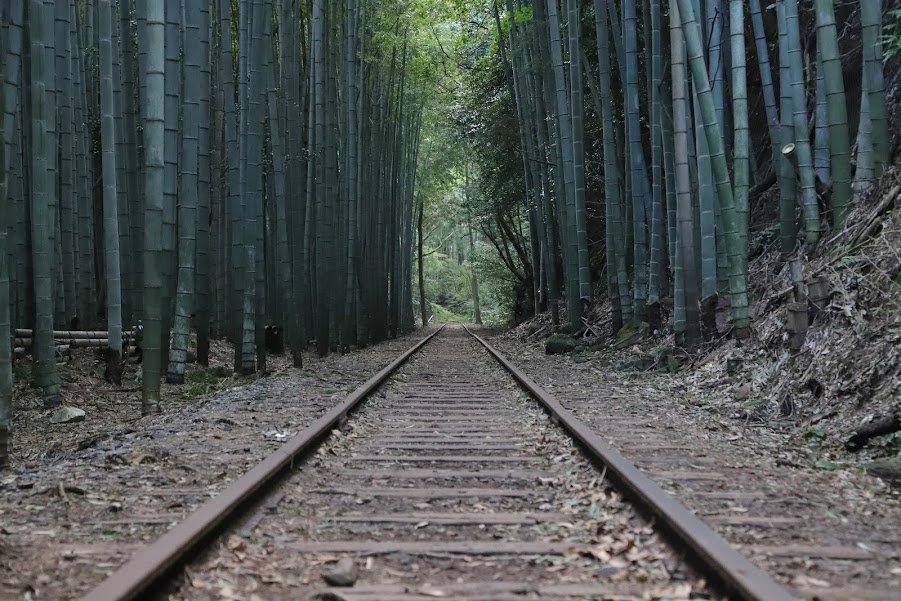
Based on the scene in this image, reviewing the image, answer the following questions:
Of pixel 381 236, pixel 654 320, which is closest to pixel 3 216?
pixel 654 320

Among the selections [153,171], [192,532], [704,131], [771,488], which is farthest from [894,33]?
[192,532]

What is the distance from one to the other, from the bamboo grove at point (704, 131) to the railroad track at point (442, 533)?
3410mm

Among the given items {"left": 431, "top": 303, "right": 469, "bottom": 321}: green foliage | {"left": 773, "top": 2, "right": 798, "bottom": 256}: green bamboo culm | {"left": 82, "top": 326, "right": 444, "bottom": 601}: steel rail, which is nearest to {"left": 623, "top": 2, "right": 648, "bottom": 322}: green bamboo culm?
{"left": 773, "top": 2, "right": 798, "bottom": 256}: green bamboo culm

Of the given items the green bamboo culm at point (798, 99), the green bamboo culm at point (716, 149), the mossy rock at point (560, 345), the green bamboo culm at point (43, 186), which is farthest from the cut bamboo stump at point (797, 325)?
the mossy rock at point (560, 345)

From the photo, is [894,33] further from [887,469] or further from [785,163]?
[887,469]

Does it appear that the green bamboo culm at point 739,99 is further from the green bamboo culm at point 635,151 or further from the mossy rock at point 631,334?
the mossy rock at point 631,334

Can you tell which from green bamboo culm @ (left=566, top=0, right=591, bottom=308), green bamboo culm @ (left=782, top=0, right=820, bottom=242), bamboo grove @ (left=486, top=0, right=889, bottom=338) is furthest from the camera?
green bamboo culm @ (left=566, top=0, right=591, bottom=308)

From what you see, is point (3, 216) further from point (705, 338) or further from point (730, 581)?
point (705, 338)

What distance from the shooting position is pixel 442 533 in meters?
2.87

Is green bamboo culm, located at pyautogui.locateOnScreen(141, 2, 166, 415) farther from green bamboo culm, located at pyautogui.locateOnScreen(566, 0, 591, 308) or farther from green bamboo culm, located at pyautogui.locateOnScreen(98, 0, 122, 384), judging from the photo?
green bamboo culm, located at pyautogui.locateOnScreen(566, 0, 591, 308)

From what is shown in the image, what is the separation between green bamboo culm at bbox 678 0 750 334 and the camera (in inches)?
247

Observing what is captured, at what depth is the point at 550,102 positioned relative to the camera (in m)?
13.0

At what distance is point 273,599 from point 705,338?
635 cm

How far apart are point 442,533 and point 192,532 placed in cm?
85
